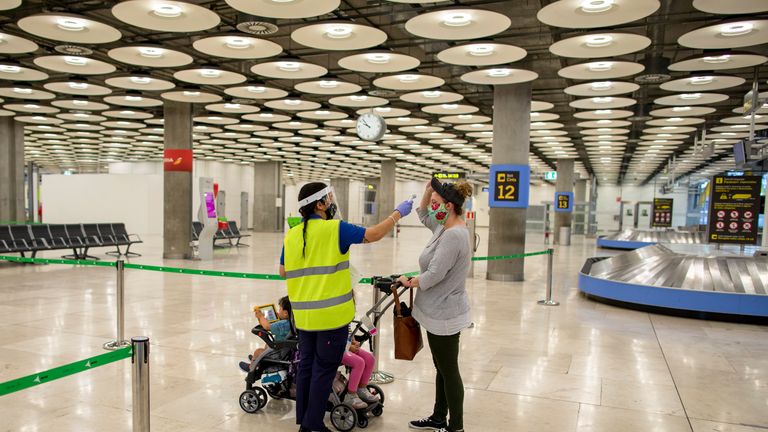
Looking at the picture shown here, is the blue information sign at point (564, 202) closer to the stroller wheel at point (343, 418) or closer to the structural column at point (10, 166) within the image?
the structural column at point (10, 166)

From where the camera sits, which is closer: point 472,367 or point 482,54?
point 472,367

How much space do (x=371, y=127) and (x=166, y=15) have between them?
7.85 meters

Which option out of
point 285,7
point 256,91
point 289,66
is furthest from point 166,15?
point 256,91

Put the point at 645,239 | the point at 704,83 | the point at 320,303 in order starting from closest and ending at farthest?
the point at 320,303 < the point at 704,83 < the point at 645,239

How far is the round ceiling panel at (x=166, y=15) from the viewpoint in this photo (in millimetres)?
8500

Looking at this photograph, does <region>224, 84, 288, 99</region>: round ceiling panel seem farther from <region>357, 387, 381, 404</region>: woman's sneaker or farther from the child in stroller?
<region>357, 387, 381, 404</region>: woman's sneaker

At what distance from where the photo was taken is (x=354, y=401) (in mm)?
4273

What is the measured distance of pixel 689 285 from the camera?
32.3ft

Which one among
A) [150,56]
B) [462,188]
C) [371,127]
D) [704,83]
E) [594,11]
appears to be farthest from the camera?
[371,127]

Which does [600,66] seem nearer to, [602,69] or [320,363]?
[602,69]

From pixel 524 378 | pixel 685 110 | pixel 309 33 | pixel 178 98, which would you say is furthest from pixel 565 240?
pixel 524 378

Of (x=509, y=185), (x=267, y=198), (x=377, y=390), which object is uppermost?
(x=509, y=185)

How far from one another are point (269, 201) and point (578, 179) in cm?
2833

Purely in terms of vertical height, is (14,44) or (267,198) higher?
(14,44)
